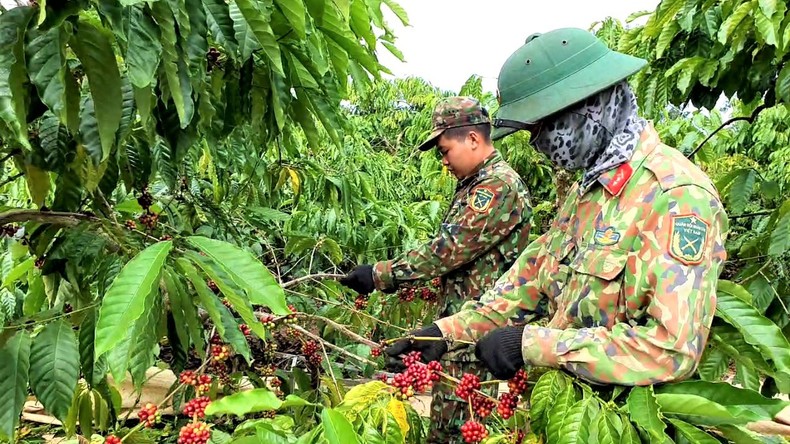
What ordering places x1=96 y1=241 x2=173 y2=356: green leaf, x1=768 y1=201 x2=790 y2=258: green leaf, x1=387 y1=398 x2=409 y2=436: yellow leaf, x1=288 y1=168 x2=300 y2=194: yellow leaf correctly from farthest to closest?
x1=288 y1=168 x2=300 y2=194: yellow leaf, x1=768 y1=201 x2=790 y2=258: green leaf, x1=387 y1=398 x2=409 y2=436: yellow leaf, x1=96 y1=241 x2=173 y2=356: green leaf

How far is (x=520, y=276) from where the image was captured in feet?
5.83

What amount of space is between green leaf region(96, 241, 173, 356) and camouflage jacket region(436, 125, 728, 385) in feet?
2.58

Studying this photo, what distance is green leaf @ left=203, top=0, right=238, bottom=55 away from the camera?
3.67 feet

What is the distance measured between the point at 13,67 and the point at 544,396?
107cm

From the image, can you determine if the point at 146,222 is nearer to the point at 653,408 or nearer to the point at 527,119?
the point at 527,119

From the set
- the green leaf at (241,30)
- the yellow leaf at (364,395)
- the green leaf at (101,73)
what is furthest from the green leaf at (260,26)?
the yellow leaf at (364,395)

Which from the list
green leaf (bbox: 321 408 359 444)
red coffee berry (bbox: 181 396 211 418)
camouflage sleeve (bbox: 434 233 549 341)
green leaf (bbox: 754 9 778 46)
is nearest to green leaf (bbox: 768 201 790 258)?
green leaf (bbox: 754 9 778 46)

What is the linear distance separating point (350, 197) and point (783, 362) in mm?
1913

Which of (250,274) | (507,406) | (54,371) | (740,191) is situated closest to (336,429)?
(250,274)

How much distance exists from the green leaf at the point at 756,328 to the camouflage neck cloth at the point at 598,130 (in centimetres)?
37

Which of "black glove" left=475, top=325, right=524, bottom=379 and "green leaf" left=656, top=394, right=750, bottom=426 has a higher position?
"green leaf" left=656, top=394, right=750, bottom=426

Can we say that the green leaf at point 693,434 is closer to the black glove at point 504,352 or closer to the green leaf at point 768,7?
the black glove at point 504,352

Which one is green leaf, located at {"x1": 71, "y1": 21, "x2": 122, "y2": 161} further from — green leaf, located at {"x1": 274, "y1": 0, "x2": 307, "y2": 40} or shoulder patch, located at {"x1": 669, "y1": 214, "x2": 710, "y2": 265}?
shoulder patch, located at {"x1": 669, "y1": 214, "x2": 710, "y2": 265}

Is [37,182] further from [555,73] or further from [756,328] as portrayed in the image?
[756,328]
